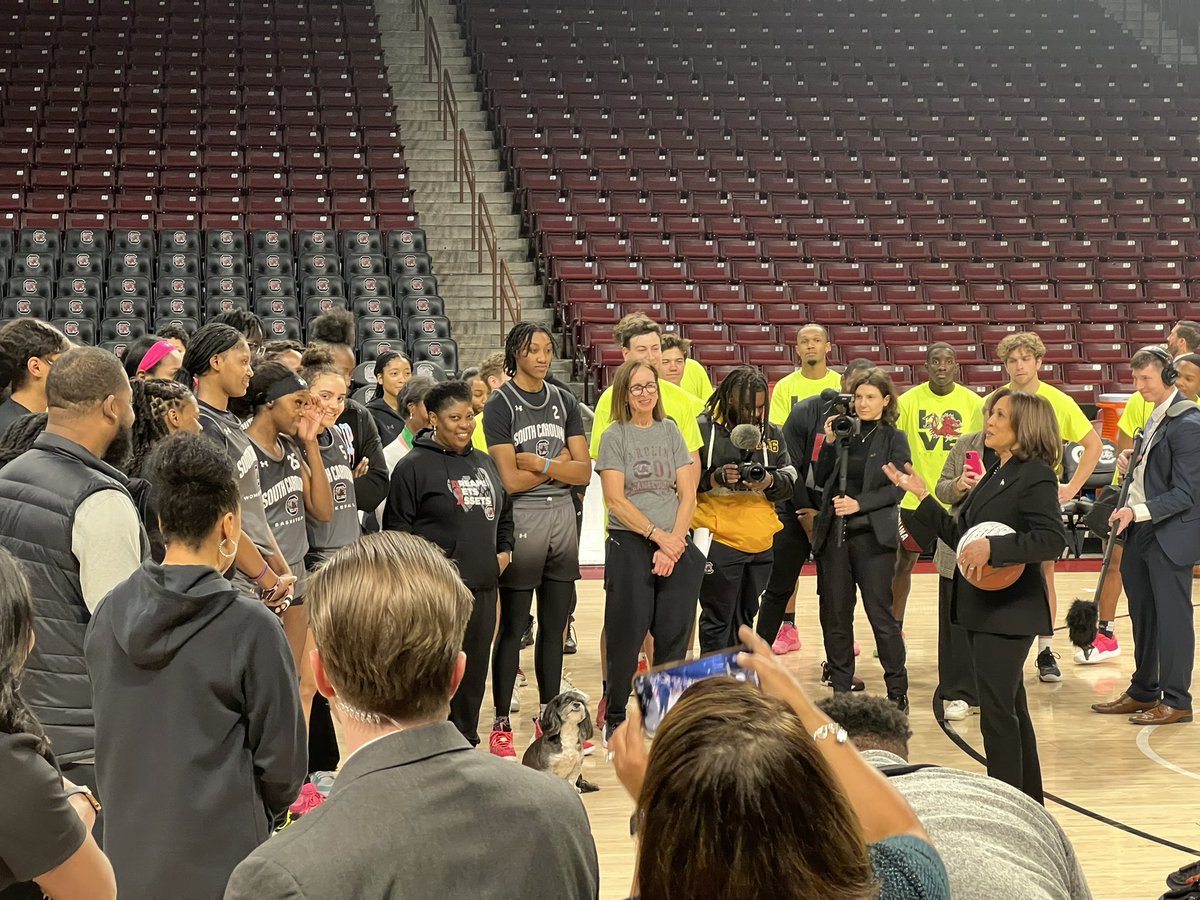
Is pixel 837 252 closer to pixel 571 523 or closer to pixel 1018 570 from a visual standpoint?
pixel 571 523

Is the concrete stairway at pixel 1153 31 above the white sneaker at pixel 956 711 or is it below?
above

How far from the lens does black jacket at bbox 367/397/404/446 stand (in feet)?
18.7

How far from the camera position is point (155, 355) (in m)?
4.43

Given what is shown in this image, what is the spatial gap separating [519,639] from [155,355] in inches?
67.6

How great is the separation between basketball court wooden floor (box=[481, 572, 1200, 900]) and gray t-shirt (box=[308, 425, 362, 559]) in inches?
44.2

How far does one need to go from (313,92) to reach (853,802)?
581 inches

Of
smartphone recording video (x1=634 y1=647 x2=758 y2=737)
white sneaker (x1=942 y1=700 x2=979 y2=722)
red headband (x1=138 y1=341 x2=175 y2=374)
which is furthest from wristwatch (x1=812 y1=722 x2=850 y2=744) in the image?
white sneaker (x1=942 y1=700 x2=979 y2=722)

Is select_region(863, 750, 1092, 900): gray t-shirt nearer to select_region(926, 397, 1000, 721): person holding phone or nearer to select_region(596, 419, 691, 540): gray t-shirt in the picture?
select_region(926, 397, 1000, 721): person holding phone

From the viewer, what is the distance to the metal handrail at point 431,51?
15.9 metres

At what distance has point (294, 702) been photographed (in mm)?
2250

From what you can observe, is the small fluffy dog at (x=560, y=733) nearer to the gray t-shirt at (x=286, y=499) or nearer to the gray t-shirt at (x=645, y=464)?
the gray t-shirt at (x=286, y=499)

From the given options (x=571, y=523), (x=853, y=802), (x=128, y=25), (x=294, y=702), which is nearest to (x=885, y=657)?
(x=571, y=523)

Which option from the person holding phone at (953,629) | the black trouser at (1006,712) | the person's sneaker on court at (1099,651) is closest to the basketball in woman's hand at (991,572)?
the black trouser at (1006,712)

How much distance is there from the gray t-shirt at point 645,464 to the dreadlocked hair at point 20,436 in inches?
88.6
